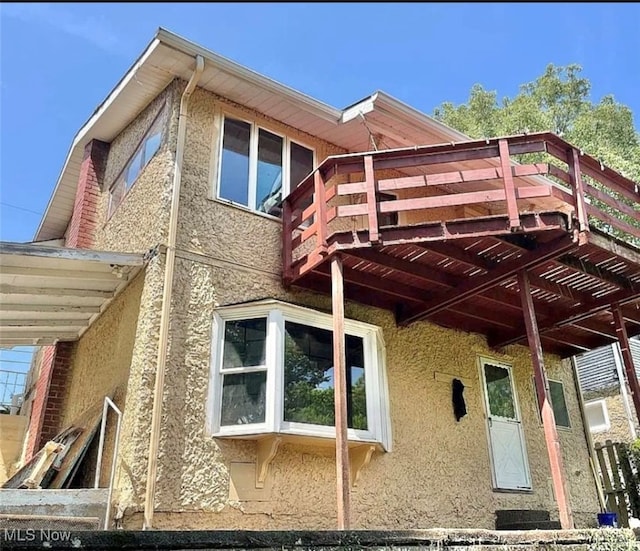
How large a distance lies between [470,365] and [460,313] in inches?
40.3

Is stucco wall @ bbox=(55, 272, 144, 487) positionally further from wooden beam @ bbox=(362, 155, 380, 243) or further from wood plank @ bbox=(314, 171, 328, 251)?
wooden beam @ bbox=(362, 155, 380, 243)

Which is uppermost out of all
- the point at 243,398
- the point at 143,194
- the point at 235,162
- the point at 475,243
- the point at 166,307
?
the point at 235,162

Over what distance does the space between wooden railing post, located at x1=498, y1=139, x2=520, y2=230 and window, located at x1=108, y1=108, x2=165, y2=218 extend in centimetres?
450

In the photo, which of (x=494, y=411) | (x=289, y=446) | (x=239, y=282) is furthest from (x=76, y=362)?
(x=494, y=411)

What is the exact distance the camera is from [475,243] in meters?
6.36

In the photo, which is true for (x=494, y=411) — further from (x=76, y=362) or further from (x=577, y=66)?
(x=577, y=66)

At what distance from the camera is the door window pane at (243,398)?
617cm

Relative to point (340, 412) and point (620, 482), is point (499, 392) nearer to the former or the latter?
point (620, 482)

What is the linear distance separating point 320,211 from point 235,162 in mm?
1850

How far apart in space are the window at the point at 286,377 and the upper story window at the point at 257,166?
1.77 meters

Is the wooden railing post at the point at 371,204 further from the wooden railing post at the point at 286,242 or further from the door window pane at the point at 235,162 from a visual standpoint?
the door window pane at the point at 235,162

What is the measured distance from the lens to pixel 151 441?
18.3 ft

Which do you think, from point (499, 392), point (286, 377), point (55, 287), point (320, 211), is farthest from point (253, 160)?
point (499, 392)

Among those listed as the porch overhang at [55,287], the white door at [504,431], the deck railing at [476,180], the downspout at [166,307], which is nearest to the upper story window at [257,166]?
the downspout at [166,307]
